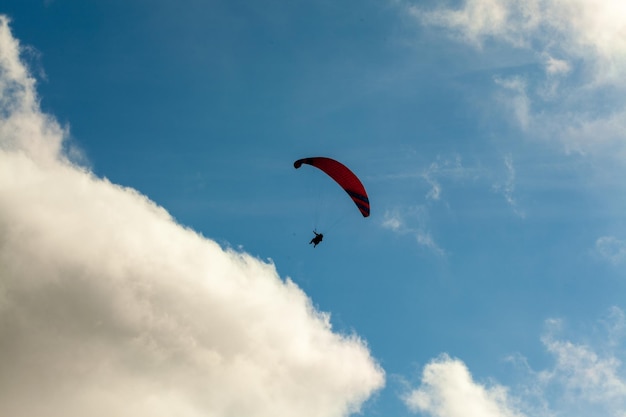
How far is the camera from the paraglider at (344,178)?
79625 mm

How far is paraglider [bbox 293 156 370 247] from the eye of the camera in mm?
79625

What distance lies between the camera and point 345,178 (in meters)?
80.2

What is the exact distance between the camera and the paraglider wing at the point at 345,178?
79625 mm

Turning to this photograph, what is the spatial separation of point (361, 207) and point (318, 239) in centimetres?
572

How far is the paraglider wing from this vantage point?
79.6m

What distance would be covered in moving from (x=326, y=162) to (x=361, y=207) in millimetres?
5987

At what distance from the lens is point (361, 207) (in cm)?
8044

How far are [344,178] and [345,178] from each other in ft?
0.39

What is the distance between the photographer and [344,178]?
80.2 meters

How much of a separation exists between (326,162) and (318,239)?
8262 mm

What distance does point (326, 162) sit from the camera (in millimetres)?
79875
